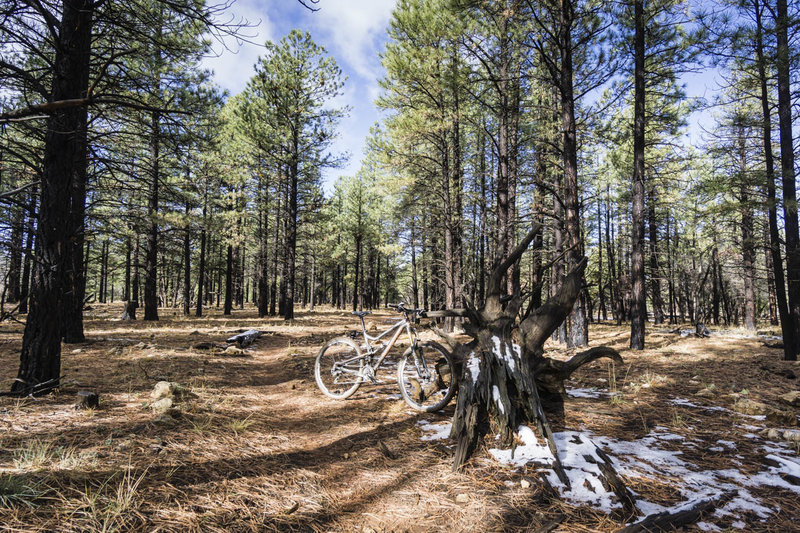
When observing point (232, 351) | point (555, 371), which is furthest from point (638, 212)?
point (232, 351)

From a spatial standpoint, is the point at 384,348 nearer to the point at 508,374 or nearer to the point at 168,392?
the point at 508,374

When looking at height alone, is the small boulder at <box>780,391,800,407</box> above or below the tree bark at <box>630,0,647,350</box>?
below

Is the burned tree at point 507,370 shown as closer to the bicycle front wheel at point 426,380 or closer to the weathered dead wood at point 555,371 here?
the weathered dead wood at point 555,371

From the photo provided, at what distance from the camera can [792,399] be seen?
4.09 meters

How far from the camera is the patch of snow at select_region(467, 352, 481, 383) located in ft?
10.00

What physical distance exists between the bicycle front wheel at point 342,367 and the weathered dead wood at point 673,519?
333 cm

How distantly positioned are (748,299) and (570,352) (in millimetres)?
14933

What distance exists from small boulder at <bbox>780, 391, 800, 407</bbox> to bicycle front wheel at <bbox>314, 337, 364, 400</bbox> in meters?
5.43

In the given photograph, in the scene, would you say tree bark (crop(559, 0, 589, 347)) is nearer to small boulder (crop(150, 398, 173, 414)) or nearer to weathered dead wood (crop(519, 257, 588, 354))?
weathered dead wood (crop(519, 257, 588, 354))

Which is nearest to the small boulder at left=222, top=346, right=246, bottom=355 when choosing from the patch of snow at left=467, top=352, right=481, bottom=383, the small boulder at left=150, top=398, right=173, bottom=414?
the small boulder at left=150, top=398, right=173, bottom=414

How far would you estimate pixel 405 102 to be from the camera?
12.1 metres

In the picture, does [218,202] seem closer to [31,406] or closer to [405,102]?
[405,102]

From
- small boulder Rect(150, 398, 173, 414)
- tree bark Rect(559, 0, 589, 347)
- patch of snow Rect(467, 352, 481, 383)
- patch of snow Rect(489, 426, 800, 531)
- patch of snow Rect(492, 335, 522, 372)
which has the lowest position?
patch of snow Rect(489, 426, 800, 531)

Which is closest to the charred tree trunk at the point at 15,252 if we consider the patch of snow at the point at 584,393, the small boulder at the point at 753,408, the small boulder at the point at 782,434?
the patch of snow at the point at 584,393
